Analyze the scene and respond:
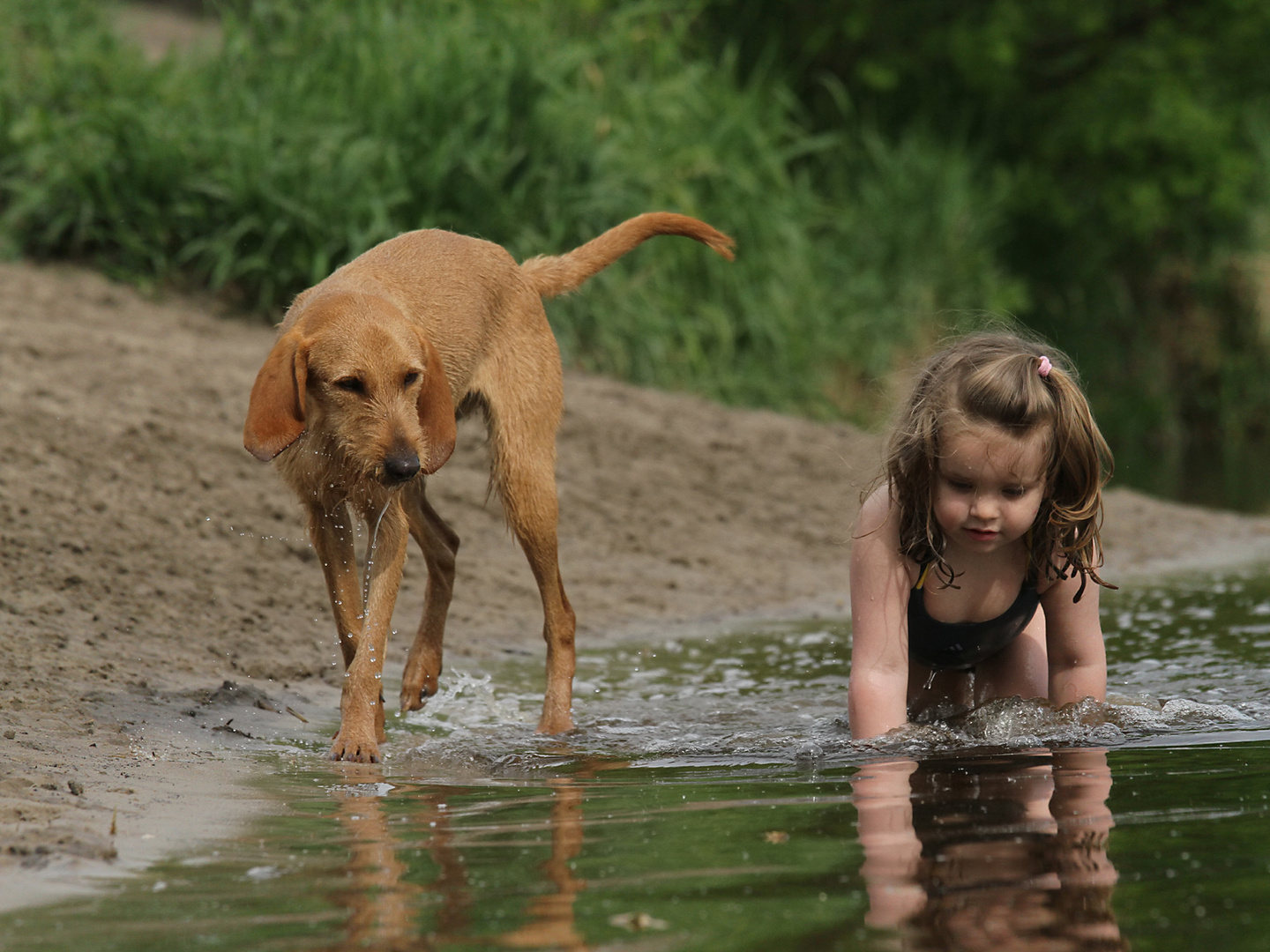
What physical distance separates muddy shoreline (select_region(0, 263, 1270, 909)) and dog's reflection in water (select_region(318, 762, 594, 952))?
376mm

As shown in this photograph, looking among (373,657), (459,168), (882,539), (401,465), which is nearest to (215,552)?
(373,657)

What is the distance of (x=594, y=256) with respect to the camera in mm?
5414

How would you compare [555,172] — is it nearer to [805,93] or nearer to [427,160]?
[427,160]

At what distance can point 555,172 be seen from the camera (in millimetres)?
10055

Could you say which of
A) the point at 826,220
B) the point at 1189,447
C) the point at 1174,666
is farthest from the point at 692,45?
the point at 1174,666

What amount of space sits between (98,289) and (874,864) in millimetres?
7668

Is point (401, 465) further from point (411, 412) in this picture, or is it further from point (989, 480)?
point (989, 480)

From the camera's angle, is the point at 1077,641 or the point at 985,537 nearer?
the point at 985,537

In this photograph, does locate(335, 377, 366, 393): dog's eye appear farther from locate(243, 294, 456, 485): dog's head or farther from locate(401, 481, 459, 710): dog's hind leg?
locate(401, 481, 459, 710): dog's hind leg

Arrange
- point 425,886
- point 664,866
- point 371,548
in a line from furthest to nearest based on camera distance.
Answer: point 371,548 < point 664,866 < point 425,886

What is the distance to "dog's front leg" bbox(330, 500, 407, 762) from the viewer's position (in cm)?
417

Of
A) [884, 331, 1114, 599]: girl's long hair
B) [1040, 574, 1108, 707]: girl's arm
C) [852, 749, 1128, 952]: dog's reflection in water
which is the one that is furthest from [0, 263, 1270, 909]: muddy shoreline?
[852, 749, 1128, 952]: dog's reflection in water

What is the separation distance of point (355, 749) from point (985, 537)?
179cm

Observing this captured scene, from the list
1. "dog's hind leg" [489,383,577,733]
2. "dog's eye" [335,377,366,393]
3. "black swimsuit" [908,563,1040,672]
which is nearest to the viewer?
"dog's eye" [335,377,366,393]
